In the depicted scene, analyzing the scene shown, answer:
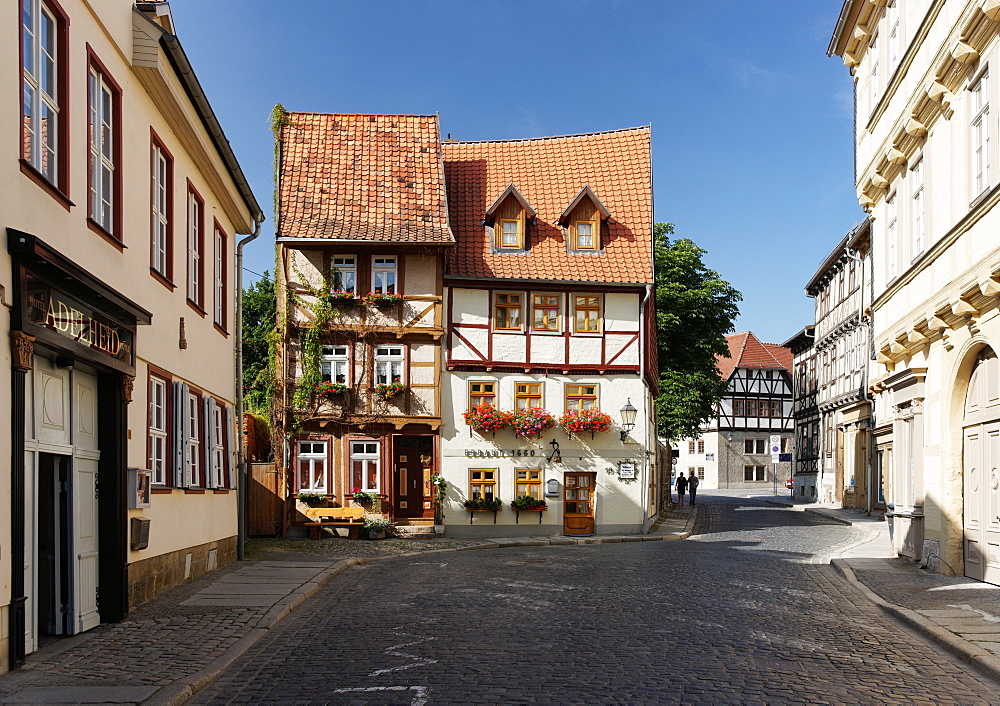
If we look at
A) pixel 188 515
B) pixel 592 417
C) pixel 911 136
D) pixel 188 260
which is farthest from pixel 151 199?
pixel 592 417

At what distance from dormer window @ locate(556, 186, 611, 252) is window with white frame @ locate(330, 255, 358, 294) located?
5928mm

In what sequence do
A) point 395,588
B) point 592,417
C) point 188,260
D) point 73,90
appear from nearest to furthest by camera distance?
1. point 73,90
2. point 395,588
3. point 188,260
4. point 592,417

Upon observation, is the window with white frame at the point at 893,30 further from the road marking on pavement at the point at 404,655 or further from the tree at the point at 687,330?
the tree at the point at 687,330

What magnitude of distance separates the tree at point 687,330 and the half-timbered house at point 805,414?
1557 cm

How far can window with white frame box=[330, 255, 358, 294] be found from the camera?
27375 mm

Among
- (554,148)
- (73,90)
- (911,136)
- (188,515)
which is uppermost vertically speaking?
(554,148)

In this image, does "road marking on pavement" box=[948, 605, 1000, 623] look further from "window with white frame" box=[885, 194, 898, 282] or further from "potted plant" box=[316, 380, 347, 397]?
"potted plant" box=[316, 380, 347, 397]

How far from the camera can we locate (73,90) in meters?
10.5

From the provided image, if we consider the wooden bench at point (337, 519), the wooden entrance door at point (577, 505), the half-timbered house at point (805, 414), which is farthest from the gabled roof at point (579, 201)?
the half-timbered house at point (805, 414)

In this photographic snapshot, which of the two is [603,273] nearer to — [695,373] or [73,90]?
[695,373]

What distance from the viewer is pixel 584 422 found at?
27875 mm

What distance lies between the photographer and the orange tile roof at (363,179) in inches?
1071

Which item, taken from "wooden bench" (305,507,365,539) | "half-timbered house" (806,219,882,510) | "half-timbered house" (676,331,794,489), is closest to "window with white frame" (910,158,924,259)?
"wooden bench" (305,507,365,539)

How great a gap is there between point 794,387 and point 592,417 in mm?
37603
